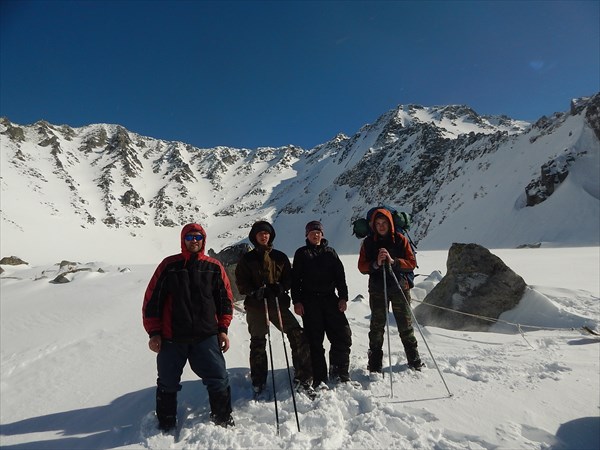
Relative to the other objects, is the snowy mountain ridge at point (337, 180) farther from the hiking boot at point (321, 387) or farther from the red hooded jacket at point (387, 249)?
the hiking boot at point (321, 387)

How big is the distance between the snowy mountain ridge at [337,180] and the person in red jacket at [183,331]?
3053cm

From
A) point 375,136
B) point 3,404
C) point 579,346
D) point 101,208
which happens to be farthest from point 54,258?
point 375,136

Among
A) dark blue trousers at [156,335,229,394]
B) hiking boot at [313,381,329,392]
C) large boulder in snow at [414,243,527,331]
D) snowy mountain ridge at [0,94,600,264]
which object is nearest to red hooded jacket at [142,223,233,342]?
dark blue trousers at [156,335,229,394]

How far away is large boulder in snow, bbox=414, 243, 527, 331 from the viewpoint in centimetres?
779

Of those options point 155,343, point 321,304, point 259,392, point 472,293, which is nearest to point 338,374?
point 321,304

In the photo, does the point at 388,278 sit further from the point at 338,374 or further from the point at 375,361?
the point at 338,374

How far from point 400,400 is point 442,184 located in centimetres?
5717

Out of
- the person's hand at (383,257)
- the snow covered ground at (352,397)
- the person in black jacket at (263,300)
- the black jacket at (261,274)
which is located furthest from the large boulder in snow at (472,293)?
the black jacket at (261,274)

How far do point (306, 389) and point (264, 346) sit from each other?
0.72m

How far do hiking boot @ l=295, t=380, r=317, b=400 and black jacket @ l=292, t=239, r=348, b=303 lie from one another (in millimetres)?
996

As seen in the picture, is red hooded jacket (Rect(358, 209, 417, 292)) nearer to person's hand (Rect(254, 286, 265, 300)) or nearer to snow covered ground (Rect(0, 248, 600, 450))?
snow covered ground (Rect(0, 248, 600, 450))

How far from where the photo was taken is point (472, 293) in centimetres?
810

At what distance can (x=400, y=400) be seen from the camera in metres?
3.96

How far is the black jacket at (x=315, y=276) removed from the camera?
4.52 m
